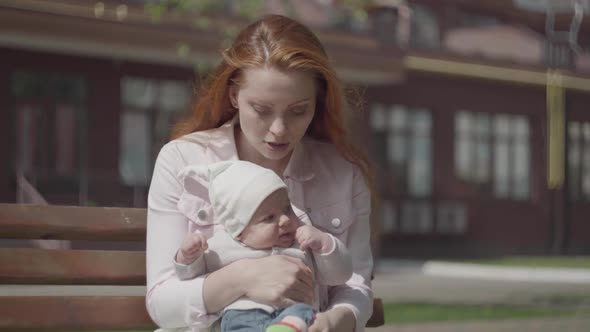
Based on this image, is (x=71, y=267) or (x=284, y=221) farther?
(x=71, y=267)

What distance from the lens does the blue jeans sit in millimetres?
2883

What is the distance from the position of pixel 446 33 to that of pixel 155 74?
10830 millimetres

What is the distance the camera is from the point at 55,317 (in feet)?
11.3

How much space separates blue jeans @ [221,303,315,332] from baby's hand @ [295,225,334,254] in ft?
0.57

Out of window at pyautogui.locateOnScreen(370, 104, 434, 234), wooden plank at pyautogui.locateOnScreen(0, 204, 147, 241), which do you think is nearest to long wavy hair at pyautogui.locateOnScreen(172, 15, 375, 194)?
wooden plank at pyautogui.locateOnScreen(0, 204, 147, 241)

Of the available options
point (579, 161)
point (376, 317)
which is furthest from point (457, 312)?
point (579, 161)

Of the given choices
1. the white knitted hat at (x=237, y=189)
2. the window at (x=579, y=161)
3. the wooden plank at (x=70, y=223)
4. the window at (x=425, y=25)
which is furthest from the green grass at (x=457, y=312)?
the window at (x=425, y=25)

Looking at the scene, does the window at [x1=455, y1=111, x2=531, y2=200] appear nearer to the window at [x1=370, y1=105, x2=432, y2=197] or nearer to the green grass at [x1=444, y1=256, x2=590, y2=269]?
the window at [x1=370, y1=105, x2=432, y2=197]

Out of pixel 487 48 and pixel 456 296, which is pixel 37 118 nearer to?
pixel 456 296

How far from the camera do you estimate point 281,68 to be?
10.1ft

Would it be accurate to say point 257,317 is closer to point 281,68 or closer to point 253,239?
point 253,239

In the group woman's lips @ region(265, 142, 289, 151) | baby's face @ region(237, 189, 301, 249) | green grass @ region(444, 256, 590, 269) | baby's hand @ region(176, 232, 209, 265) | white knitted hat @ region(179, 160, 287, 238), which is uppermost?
woman's lips @ region(265, 142, 289, 151)

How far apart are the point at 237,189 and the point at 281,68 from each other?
380 mm

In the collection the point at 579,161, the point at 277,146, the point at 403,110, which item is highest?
the point at 403,110
